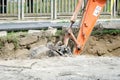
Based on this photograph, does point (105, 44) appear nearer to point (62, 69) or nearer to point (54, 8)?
point (62, 69)

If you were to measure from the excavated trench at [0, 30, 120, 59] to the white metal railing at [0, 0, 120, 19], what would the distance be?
20.0ft

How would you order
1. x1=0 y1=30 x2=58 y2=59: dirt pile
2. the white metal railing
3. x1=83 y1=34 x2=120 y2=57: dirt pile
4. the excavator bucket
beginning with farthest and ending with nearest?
Result: the white metal railing < x1=83 y1=34 x2=120 y2=57: dirt pile < x1=0 y1=30 x2=58 y2=59: dirt pile < the excavator bucket

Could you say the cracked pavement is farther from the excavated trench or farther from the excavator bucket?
the excavated trench

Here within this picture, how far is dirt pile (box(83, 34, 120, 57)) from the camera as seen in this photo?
1573 cm

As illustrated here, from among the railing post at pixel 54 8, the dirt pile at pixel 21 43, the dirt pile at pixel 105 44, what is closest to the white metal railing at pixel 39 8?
the railing post at pixel 54 8

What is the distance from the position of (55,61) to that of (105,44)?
4443 mm

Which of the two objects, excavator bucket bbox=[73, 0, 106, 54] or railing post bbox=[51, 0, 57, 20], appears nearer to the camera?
excavator bucket bbox=[73, 0, 106, 54]

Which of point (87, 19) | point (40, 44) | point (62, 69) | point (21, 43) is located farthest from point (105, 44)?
point (62, 69)

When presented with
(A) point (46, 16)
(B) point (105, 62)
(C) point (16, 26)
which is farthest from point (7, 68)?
(A) point (46, 16)

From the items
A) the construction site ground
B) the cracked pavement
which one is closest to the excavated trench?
the construction site ground

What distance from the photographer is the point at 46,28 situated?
16.3 m

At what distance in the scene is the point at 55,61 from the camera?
39.3 feet

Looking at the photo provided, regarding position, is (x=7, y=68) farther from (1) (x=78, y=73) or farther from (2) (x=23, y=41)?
(2) (x=23, y=41)

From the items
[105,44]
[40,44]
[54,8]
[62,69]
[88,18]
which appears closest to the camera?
[62,69]
